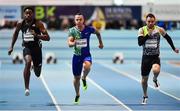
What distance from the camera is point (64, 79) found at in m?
21.6

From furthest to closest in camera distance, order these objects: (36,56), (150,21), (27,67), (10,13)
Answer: (10,13) → (36,56) → (27,67) → (150,21)

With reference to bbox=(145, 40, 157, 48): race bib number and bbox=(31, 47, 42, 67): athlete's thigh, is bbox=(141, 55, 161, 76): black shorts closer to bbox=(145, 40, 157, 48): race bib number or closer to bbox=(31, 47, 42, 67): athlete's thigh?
bbox=(145, 40, 157, 48): race bib number

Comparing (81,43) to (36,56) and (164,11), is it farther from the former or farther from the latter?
(164,11)

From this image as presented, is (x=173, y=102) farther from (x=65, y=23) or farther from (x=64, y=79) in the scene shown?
(x=65, y=23)

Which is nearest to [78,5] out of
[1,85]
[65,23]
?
[65,23]

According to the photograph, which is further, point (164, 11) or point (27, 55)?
point (164, 11)

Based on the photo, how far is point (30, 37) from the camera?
544 inches

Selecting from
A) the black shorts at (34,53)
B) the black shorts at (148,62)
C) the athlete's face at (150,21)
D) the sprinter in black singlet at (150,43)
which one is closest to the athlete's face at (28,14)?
the black shorts at (34,53)

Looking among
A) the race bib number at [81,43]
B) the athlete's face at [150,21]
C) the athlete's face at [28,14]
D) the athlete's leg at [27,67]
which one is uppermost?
the athlete's face at [28,14]

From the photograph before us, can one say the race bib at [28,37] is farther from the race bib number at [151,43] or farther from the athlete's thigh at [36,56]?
the race bib number at [151,43]

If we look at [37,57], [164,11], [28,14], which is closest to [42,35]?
[28,14]

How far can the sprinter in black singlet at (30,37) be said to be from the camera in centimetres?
1375

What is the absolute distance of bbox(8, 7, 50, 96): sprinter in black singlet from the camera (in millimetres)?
13750

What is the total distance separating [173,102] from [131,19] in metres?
15.4
